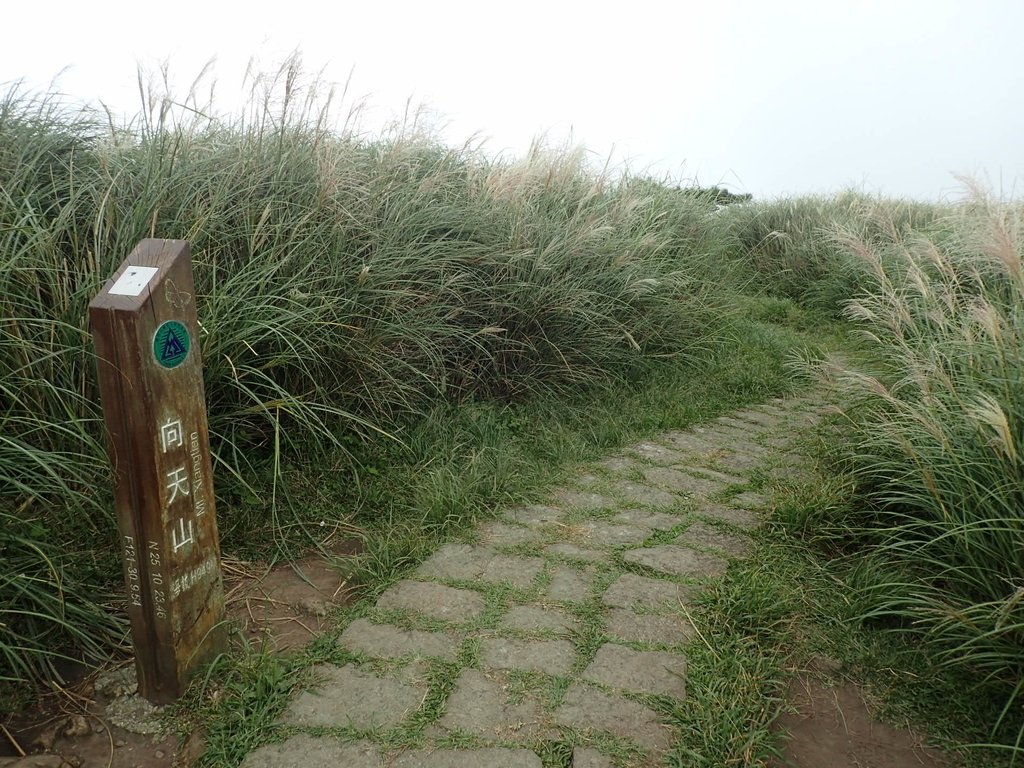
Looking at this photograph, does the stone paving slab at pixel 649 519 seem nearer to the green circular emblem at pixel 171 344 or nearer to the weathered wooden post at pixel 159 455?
the weathered wooden post at pixel 159 455

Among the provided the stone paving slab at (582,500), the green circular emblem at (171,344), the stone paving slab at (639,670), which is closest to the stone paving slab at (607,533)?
the stone paving slab at (582,500)

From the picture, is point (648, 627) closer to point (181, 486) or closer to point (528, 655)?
point (528, 655)

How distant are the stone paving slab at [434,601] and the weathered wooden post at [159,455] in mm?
559

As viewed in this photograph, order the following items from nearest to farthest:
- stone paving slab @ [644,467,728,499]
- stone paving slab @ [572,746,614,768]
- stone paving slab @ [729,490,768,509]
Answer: stone paving slab @ [572,746,614,768] < stone paving slab @ [729,490,768,509] < stone paving slab @ [644,467,728,499]

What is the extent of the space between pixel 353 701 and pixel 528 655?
481mm

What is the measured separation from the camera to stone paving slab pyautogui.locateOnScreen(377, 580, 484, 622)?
2.19m

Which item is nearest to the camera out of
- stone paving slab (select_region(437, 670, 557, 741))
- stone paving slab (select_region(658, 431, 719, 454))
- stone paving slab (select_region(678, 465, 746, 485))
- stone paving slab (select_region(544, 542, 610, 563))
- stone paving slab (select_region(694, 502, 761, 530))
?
stone paving slab (select_region(437, 670, 557, 741))

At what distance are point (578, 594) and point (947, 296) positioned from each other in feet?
6.80

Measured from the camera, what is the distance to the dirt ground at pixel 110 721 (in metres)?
1.70

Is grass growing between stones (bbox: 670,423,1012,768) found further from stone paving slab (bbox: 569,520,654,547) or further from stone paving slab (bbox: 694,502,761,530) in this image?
stone paving slab (bbox: 569,520,654,547)

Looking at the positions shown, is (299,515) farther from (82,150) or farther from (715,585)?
(82,150)

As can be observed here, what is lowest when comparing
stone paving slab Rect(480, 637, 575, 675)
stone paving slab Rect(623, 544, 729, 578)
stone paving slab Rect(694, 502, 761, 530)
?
stone paving slab Rect(480, 637, 575, 675)

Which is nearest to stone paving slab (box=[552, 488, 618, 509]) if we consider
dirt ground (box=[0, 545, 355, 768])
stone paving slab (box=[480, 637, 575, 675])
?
stone paving slab (box=[480, 637, 575, 675])

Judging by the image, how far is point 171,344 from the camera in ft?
5.64
